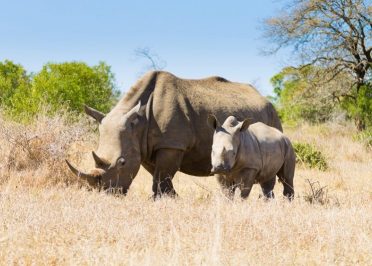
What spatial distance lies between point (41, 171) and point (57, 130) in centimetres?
91

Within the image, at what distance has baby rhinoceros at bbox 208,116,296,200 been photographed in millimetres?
6258

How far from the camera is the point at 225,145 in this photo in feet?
20.5

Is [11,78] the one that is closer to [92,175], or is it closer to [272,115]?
[272,115]

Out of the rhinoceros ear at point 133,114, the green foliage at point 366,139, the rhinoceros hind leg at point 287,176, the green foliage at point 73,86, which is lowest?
the green foliage at point 366,139

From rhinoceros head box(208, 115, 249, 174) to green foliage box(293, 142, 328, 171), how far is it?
20.4 ft

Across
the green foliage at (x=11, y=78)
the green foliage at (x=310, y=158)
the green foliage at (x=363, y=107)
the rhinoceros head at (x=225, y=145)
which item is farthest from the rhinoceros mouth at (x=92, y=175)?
the green foliage at (x=11, y=78)

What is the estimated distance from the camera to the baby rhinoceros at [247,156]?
6258 mm

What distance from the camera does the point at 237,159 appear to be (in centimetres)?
652

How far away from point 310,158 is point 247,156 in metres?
6.79

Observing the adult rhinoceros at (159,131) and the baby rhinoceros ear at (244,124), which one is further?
the adult rhinoceros at (159,131)

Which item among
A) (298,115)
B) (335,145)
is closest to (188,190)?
(335,145)

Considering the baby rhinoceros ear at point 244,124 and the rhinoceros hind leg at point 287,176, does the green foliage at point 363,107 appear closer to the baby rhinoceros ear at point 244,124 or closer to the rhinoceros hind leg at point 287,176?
the rhinoceros hind leg at point 287,176

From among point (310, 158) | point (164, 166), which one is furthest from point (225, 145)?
point (310, 158)

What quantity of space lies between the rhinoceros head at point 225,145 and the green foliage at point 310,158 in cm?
622
